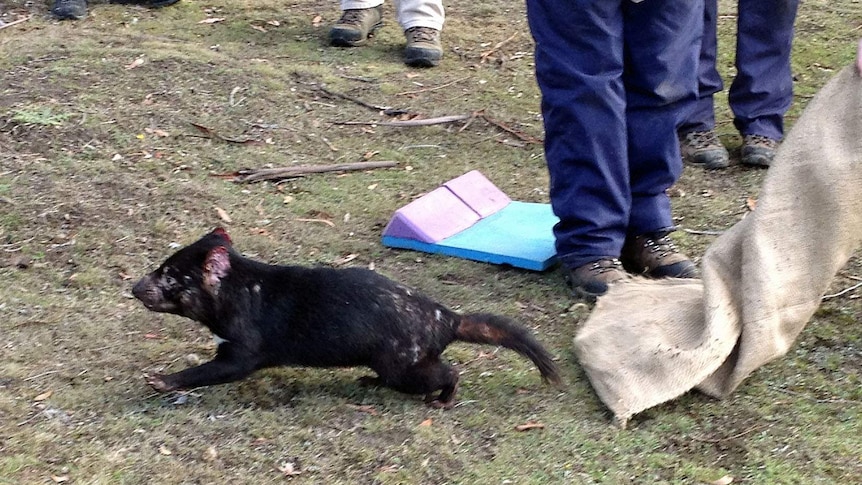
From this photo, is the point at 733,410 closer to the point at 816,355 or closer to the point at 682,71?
the point at 816,355

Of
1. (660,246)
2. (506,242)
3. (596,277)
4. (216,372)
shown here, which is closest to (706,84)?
(660,246)

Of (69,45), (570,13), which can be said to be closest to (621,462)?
(570,13)

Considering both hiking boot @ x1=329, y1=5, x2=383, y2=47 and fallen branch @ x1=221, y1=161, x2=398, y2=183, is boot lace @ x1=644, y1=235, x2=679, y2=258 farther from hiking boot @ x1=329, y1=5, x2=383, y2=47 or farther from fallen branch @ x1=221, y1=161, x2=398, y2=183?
hiking boot @ x1=329, y1=5, x2=383, y2=47

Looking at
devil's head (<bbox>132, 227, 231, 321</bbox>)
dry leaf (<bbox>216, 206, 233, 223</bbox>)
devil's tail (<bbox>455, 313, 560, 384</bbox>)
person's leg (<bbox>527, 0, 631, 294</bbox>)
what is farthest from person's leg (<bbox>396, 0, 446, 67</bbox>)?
devil's tail (<bbox>455, 313, 560, 384</bbox>)

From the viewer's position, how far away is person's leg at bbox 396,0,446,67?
6688mm

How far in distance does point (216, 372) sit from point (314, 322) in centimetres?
32

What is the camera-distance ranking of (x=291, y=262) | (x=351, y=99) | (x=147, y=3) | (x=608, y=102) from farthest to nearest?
(x=147, y=3) < (x=351, y=99) < (x=291, y=262) < (x=608, y=102)

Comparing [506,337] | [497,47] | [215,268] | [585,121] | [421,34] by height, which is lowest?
[497,47]

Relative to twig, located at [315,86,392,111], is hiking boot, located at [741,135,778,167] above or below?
below

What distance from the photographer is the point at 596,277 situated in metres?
3.80

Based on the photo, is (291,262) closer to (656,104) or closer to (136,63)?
(656,104)

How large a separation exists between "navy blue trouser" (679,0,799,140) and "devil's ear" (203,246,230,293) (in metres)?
3.14

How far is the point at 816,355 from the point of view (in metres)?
3.40

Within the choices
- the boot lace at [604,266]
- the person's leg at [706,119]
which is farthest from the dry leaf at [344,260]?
the person's leg at [706,119]
